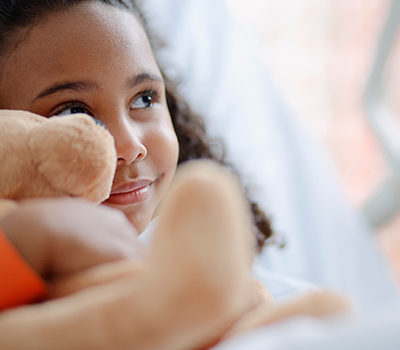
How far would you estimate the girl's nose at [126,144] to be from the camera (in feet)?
2.01

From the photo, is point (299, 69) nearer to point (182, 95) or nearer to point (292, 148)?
point (292, 148)

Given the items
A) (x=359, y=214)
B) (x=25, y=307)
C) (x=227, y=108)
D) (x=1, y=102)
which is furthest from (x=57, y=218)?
(x=359, y=214)

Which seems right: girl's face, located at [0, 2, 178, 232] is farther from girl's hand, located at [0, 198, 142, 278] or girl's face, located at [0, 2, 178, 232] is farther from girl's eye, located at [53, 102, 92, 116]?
girl's hand, located at [0, 198, 142, 278]

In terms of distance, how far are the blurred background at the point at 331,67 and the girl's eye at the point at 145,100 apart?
0.89m

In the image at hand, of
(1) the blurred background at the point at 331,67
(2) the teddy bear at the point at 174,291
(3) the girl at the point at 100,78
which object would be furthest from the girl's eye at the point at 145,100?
(1) the blurred background at the point at 331,67

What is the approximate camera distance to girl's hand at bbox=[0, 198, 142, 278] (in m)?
0.32

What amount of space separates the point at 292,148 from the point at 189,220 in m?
1.08

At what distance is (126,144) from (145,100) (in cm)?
14

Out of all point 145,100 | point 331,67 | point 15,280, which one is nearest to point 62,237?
point 15,280

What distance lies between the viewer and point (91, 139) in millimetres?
374

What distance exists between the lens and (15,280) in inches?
12.1

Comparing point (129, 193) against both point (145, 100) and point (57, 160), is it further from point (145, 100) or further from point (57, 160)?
point (57, 160)

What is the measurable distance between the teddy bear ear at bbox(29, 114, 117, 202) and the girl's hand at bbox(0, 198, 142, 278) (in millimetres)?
38

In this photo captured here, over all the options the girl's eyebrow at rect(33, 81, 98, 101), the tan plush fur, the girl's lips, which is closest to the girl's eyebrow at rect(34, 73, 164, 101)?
the girl's eyebrow at rect(33, 81, 98, 101)
